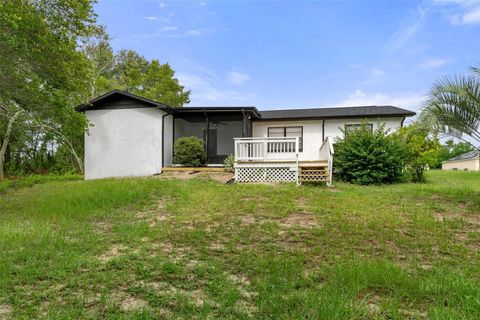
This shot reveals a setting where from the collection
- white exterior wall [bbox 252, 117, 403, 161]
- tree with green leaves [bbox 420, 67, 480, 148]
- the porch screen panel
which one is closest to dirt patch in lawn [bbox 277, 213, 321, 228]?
tree with green leaves [bbox 420, 67, 480, 148]

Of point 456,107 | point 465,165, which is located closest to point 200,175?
point 456,107

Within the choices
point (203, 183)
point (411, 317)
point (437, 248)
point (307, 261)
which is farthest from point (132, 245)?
point (203, 183)

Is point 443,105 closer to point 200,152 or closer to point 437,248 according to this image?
point 437,248

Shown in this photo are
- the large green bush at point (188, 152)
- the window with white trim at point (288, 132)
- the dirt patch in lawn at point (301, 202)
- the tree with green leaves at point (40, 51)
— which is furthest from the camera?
the window with white trim at point (288, 132)

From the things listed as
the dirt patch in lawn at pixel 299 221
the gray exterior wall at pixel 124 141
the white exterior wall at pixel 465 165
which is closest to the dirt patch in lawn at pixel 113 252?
the dirt patch in lawn at pixel 299 221

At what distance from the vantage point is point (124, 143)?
42.0 ft

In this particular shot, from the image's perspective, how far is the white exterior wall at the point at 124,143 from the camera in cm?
1259

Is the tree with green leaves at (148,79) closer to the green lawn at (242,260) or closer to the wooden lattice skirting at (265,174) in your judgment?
the wooden lattice skirting at (265,174)

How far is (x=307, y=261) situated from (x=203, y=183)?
6.24 meters

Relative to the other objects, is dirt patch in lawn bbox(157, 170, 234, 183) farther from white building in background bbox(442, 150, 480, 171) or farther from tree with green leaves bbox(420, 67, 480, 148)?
white building in background bbox(442, 150, 480, 171)

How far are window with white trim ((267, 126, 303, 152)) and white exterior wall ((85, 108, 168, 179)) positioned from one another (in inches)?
230

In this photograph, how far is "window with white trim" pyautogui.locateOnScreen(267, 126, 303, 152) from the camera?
49.2 ft

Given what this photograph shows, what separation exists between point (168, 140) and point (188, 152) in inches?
54.1

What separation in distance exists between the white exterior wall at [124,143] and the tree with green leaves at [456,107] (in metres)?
9.96
